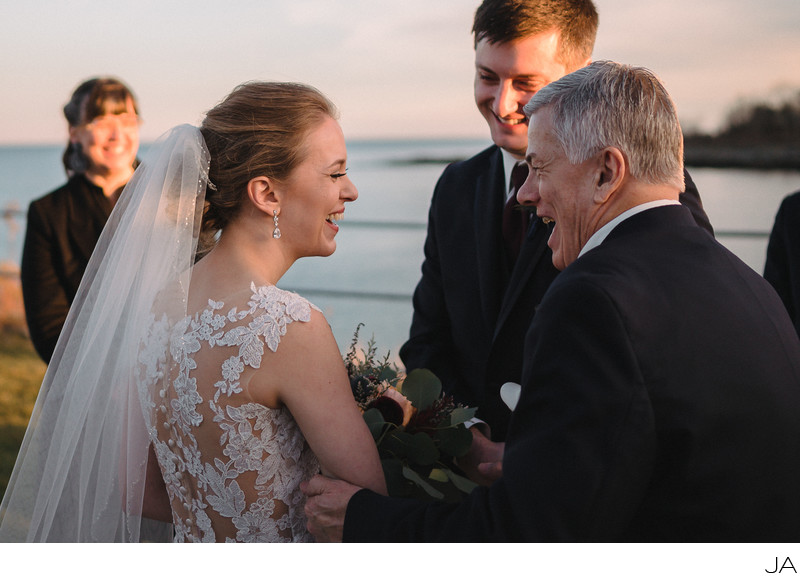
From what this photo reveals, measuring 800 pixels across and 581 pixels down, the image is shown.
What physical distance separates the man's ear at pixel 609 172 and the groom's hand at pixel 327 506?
926 mm

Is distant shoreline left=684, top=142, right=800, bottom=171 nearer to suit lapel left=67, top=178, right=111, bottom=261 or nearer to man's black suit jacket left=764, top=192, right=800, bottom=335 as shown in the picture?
man's black suit jacket left=764, top=192, right=800, bottom=335

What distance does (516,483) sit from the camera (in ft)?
4.81

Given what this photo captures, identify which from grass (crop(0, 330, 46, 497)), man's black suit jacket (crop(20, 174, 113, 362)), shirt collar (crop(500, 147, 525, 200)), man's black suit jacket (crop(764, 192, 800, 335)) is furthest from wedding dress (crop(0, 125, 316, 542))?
grass (crop(0, 330, 46, 497))

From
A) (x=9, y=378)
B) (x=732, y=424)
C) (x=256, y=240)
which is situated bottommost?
(x=9, y=378)

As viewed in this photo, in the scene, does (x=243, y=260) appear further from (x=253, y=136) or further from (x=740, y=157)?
(x=740, y=157)

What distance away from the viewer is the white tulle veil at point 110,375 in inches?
82.0

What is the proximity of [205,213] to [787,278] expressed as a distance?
2.41 metres

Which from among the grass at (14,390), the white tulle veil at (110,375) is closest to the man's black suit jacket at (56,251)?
the grass at (14,390)

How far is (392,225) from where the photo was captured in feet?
18.5

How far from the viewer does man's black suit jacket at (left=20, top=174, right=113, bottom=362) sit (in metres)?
3.86

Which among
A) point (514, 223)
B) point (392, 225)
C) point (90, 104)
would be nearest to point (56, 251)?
point (90, 104)

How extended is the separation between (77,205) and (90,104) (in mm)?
553
